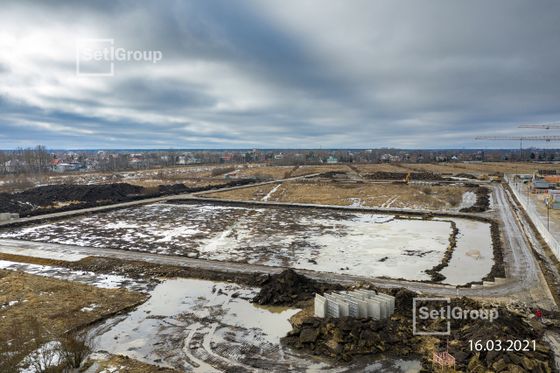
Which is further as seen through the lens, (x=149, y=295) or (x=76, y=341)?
(x=149, y=295)

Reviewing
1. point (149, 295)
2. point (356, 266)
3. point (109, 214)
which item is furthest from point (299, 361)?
point (109, 214)

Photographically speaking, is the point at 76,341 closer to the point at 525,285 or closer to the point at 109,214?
the point at 525,285

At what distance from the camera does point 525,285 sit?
17578 mm

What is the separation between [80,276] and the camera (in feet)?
65.6

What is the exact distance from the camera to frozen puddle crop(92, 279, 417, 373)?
1147cm

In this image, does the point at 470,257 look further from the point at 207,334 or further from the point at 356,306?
the point at 207,334

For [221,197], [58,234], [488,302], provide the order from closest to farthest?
[488,302] → [58,234] → [221,197]

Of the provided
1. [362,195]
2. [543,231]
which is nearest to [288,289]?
[543,231]

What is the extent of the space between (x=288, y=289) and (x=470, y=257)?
1279 cm

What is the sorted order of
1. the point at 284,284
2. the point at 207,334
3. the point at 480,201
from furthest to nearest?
1. the point at 480,201
2. the point at 284,284
3. the point at 207,334

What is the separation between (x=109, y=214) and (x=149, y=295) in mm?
24630

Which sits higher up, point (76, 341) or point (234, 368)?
point (76, 341)

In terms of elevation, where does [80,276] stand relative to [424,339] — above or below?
below

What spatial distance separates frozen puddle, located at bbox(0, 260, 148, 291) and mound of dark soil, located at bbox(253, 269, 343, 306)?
614 centimetres
